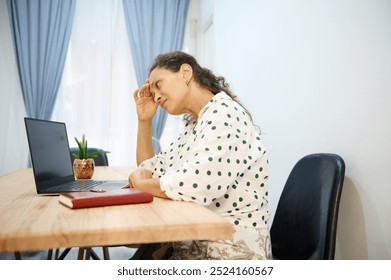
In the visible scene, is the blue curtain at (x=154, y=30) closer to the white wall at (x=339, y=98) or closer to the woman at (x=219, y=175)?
the white wall at (x=339, y=98)

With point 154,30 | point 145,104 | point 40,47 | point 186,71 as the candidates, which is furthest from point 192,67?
point 40,47

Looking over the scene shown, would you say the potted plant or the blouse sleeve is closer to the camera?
the blouse sleeve

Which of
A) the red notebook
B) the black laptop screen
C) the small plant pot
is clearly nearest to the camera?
the red notebook

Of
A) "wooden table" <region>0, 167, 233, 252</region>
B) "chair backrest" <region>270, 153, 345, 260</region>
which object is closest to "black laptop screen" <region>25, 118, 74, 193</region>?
"wooden table" <region>0, 167, 233, 252</region>

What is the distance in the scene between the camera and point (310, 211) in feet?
3.43

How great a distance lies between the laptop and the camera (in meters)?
1.02

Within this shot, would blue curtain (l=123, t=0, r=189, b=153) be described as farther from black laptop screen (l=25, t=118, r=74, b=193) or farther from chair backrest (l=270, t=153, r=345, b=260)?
chair backrest (l=270, t=153, r=345, b=260)

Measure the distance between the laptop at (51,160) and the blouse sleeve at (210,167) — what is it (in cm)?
37

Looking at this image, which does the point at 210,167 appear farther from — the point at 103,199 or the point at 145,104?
the point at 145,104

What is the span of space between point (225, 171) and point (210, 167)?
5 centimetres

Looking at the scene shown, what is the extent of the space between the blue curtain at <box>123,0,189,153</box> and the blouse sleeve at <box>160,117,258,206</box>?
2.85m

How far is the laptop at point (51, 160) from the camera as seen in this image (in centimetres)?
102

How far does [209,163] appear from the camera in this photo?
31.2 inches
